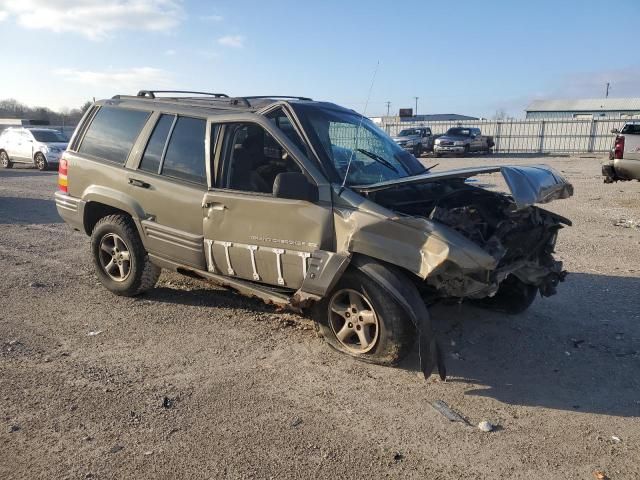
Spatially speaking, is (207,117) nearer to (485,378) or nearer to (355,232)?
(355,232)

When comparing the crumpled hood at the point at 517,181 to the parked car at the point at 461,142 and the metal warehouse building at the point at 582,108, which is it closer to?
the parked car at the point at 461,142

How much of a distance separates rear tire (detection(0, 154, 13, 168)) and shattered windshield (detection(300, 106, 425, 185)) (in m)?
20.0

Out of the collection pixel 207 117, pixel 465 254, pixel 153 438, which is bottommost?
pixel 153 438

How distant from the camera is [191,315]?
16.9ft

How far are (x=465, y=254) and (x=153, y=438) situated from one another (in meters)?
2.27

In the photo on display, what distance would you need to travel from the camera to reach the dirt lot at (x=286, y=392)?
Result: 295 centimetres

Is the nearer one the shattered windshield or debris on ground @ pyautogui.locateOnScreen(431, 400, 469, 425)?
debris on ground @ pyautogui.locateOnScreen(431, 400, 469, 425)

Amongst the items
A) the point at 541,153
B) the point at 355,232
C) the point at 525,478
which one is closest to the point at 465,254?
the point at 355,232

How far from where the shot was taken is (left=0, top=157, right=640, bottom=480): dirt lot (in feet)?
9.67

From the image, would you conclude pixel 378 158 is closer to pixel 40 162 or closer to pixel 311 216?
pixel 311 216

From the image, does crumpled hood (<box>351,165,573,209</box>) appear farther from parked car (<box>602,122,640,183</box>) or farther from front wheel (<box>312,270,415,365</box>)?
parked car (<box>602,122,640,183</box>)

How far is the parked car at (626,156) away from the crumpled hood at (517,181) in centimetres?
1039

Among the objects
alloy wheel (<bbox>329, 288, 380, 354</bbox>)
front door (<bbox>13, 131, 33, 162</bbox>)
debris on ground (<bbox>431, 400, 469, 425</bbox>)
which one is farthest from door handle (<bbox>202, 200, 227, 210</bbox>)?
front door (<bbox>13, 131, 33, 162</bbox>)

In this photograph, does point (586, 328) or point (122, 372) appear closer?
point (122, 372)
